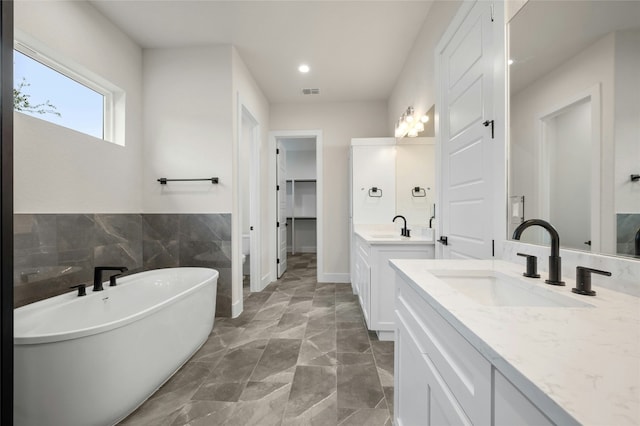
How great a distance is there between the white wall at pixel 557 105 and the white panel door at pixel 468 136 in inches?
6.5

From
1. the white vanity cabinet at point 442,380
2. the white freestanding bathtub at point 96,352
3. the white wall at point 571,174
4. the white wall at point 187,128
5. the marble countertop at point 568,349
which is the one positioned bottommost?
the white freestanding bathtub at point 96,352

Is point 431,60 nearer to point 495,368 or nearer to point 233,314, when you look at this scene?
point 495,368

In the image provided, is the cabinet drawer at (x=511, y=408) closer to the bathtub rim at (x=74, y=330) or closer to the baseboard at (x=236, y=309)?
the bathtub rim at (x=74, y=330)

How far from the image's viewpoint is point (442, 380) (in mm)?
677

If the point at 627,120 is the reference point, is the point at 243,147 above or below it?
above

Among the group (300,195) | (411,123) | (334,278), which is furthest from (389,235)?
(300,195)

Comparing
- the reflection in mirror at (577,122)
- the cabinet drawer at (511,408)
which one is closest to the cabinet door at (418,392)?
the cabinet drawer at (511,408)

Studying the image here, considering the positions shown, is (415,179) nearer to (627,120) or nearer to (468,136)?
(468,136)

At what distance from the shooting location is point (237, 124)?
273cm

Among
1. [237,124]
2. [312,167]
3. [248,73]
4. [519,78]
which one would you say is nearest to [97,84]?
[237,124]

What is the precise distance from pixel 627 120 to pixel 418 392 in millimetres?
1045

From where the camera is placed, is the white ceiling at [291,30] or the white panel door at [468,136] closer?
the white panel door at [468,136]

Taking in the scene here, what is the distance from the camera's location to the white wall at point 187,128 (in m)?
2.59

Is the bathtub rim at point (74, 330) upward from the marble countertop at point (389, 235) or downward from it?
downward
